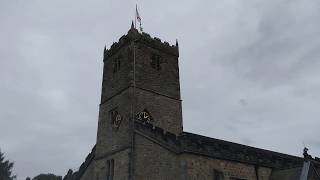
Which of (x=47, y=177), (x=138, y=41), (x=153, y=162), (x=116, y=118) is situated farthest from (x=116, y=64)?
(x=47, y=177)

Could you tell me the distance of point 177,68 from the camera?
122 feet

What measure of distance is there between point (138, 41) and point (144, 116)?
7.46 metres

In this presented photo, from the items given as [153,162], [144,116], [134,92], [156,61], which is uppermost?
[156,61]

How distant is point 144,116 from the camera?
103 feet

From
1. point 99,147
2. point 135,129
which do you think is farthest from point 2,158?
point 135,129

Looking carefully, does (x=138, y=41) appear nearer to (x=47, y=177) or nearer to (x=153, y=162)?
(x=153, y=162)

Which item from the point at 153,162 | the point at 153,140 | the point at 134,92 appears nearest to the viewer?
the point at 153,162

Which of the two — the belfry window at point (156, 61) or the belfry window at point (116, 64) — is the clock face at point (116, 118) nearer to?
the belfry window at point (116, 64)

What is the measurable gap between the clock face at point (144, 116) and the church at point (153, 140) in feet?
0.14

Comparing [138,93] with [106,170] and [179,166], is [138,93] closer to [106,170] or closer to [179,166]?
[106,170]

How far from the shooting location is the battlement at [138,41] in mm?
35000

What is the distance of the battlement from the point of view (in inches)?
1378

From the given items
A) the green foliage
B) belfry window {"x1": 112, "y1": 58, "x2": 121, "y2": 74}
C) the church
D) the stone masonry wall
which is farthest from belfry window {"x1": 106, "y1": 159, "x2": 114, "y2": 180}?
the green foliage

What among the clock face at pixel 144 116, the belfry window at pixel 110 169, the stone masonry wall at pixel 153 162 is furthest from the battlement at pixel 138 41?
the belfry window at pixel 110 169
